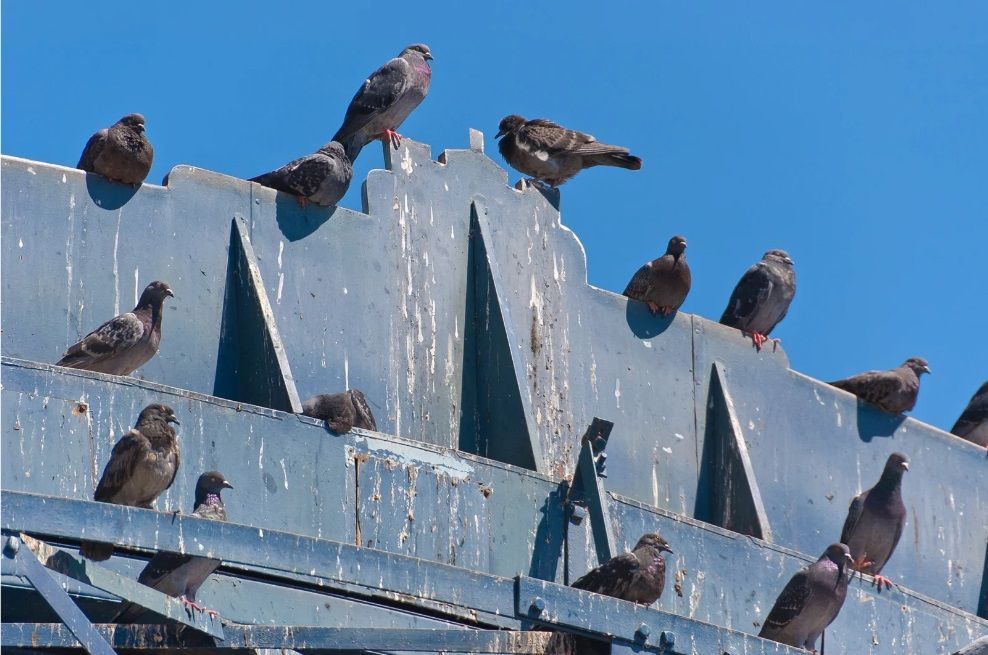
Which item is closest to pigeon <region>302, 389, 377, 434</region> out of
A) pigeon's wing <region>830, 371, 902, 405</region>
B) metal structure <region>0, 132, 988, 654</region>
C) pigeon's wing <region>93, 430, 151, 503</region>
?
metal structure <region>0, 132, 988, 654</region>

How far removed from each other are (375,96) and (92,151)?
393 centimetres

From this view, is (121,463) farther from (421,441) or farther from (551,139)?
(551,139)

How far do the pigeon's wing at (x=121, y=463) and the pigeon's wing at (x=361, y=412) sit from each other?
87.6 inches

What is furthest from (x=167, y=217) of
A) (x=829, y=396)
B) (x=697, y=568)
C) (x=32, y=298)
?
(x=829, y=396)

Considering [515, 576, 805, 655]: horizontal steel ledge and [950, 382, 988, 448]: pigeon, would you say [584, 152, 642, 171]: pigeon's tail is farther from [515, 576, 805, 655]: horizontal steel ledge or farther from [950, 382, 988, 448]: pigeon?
[515, 576, 805, 655]: horizontal steel ledge

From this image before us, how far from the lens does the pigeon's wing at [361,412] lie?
13539mm

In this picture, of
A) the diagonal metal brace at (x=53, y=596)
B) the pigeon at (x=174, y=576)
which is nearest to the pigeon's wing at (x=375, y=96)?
the pigeon at (x=174, y=576)

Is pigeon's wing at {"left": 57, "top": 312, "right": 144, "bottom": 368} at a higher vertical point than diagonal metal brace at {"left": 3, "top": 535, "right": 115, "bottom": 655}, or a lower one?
higher

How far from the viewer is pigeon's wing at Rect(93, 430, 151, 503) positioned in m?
11.3

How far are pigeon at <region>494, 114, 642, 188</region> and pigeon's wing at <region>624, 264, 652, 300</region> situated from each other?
1307mm

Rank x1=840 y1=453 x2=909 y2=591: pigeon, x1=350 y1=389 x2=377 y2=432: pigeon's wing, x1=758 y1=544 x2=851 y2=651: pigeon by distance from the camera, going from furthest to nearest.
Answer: x1=840 y1=453 x2=909 y2=591: pigeon < x1=758 y1=544 x2=851 y2=651: pigeon < x1=350 y1=389 x2=377 y2=432: pigeon's wing

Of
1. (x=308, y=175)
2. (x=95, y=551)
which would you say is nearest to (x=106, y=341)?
(x=308, y=175)

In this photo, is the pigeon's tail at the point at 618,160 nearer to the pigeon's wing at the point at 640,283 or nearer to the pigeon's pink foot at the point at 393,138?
the pigeon's wing at the point at 640,283

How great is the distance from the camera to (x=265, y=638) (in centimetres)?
971
